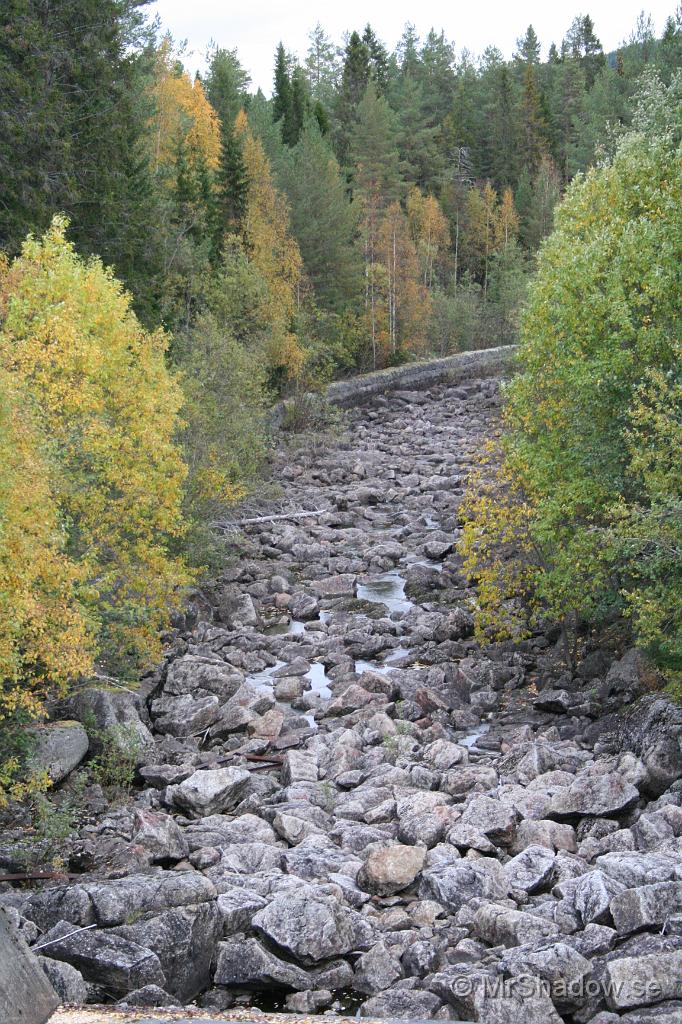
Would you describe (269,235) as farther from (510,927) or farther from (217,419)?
(510,927)

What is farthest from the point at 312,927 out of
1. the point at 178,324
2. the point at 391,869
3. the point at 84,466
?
the point at 178,324

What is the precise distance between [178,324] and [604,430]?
2601 cm

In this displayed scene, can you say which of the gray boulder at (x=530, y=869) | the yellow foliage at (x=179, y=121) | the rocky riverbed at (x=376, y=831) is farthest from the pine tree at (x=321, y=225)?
the gray boulder at (x=530, y=869)

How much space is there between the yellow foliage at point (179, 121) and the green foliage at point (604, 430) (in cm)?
2945

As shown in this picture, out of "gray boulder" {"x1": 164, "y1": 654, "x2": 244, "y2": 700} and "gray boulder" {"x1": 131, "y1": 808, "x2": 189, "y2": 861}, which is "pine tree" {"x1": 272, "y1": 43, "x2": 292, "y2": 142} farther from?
"gray boulder" {"x1": 131, "y1": 808, "x2": 189, "y2": 861}

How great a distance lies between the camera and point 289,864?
14.0 meters

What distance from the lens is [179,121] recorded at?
2309 inches

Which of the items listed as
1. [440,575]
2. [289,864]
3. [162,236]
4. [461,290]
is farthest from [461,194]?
[289,864]

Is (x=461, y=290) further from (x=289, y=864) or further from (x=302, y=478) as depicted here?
(x=289, y=864)

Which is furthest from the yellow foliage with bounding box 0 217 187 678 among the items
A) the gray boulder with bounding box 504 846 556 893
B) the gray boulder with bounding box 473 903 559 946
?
the gray boulder with bounding box 473 903 559 946

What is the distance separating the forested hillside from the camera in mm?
17156

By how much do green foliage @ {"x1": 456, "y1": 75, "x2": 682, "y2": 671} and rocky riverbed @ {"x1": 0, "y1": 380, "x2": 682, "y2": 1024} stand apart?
6.06ft

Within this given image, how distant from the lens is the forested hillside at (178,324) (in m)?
17.2

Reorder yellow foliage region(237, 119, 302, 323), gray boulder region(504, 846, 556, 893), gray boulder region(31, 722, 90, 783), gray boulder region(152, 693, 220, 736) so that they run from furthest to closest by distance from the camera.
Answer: yellow foliage region(237, 119, 302, 323)
gray boulder region(152, 693, 220, 736)
gray boulder region(31, 722, 90, 783)
gray boulder region(504, 846, 556, 893)
